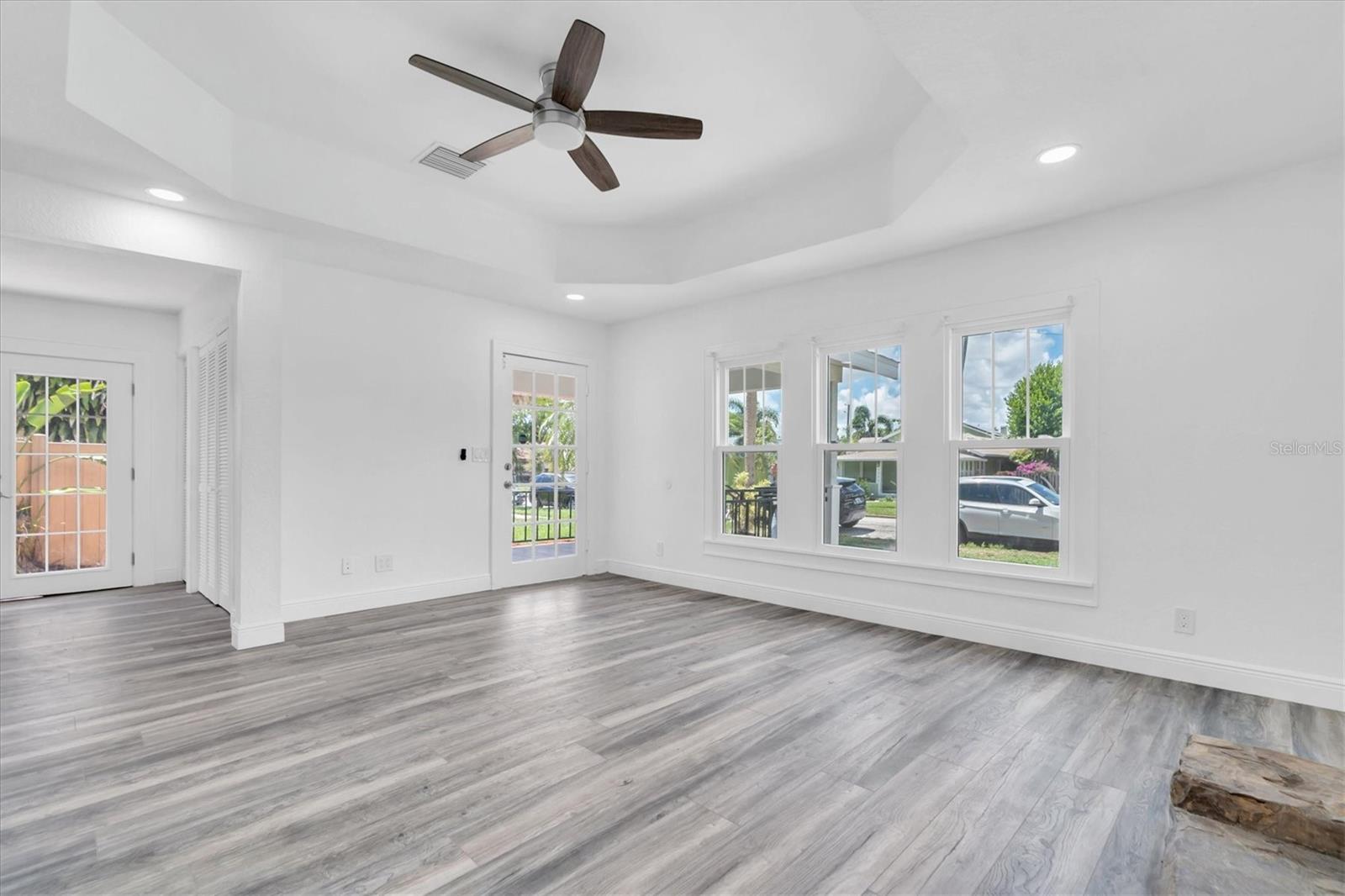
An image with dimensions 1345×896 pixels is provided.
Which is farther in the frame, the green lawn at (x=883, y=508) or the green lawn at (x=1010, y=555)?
the green lawn at (x=883, y=508)

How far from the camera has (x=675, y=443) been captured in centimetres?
604

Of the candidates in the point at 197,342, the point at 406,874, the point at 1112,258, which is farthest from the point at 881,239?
the point at 197,342

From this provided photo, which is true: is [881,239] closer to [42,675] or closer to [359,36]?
[359,36]

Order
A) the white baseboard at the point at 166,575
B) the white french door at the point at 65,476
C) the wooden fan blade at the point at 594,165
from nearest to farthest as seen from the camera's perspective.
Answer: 1. the wooden fan blade at the point at 594,165
2. the white french door at the point at 65,476
3. the white baseboard at the point at 166,575

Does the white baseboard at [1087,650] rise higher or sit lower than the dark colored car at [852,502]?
lower

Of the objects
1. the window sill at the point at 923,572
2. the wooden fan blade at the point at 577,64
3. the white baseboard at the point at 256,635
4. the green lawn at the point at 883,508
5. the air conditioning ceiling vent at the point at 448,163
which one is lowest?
the white baseboard at the point at 256,635

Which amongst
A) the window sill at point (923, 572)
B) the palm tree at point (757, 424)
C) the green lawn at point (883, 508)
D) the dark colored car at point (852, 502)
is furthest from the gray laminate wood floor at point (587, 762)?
the palm tree at point (757, 424)

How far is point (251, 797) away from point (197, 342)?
14.3ft

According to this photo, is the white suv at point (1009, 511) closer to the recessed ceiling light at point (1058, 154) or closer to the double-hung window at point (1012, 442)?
the double-hung window at point (1012, 442)

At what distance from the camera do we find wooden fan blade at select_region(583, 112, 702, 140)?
116 inches

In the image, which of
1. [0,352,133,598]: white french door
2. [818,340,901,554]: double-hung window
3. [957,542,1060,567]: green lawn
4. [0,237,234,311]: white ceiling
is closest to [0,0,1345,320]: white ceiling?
[0,237,234,311]: white ceiling

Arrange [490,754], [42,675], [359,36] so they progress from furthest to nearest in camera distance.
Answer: [42,675]
[359,36]
[490,754]

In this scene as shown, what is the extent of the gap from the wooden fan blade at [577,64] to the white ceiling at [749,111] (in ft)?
0.85

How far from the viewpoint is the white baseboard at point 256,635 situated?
3.87 metres
